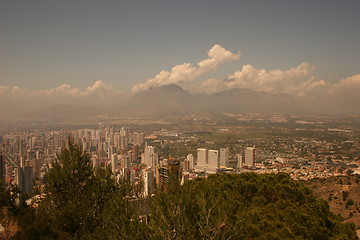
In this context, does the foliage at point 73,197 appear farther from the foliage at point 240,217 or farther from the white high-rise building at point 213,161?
the white high-rise building at point 213,161

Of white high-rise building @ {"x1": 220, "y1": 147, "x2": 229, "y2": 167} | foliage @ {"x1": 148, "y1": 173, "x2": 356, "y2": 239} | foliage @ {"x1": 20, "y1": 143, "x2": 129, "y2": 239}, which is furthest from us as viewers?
white high-rise building @ {"x1": 220, "y1": 147, "x2": 229, "y2": 167}

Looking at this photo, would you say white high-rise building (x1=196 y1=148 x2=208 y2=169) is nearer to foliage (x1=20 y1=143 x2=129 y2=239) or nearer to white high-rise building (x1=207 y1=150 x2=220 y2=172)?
white high-rise building (x1=207 y1=150 x2=220 y2=172)

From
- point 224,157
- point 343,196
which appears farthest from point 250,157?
point 343,196

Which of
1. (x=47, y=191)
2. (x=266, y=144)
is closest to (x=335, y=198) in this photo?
(x=47, y=191)

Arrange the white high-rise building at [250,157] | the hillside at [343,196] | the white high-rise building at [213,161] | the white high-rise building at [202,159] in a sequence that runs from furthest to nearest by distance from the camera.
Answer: the white high-rise building at [250,157] < the white high-rise building at [202,159] < the white high-rise building at [213,161] < the hillside at [343,196]

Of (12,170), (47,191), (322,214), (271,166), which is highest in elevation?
(47,191)

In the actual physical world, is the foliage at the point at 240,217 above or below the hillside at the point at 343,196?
above

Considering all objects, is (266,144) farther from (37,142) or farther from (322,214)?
(322,214)

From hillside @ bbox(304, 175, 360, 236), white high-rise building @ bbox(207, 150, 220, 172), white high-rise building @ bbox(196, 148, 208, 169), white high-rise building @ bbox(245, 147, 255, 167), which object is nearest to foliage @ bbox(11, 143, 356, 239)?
hillside @ bbox(304, 175, 360, 236)

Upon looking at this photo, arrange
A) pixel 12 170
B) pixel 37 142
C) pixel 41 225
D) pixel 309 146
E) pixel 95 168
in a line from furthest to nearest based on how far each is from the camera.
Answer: pixel 309 146
pixel 37 142
pixel 12 170
pixel 95 168
pixel 41 225

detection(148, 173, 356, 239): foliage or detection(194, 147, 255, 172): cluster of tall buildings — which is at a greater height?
detection(148, 173, 356, 239): foliage

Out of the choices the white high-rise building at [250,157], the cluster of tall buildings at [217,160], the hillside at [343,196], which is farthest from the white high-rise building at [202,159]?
the hillside at [343,196]
